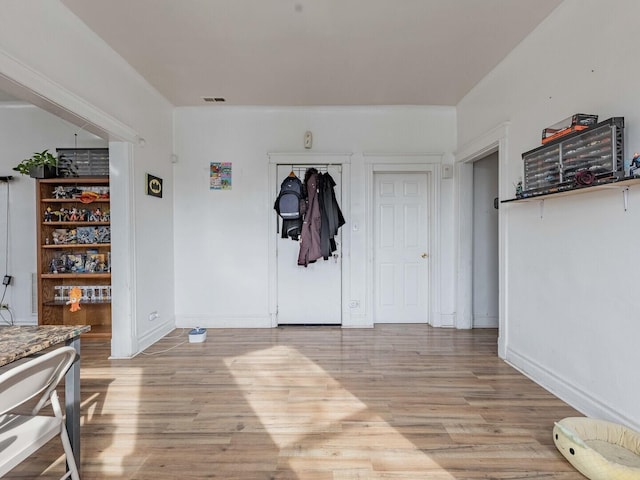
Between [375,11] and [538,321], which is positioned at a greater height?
[375,11]

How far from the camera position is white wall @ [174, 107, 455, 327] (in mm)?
3891

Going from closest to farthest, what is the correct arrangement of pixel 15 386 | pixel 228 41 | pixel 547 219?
pixel 15 386 < pixel 547 219 < pixel 228 41

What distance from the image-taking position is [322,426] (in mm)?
1923

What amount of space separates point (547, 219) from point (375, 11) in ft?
6.33

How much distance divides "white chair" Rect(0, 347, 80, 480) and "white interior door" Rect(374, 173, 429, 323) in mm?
3283

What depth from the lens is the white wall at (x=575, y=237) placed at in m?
1.75

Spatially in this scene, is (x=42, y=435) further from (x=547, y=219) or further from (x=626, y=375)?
(x=547, y=219)

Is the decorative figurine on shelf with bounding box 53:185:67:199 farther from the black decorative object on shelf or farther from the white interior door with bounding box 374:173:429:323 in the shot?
the black decorative object on shelf

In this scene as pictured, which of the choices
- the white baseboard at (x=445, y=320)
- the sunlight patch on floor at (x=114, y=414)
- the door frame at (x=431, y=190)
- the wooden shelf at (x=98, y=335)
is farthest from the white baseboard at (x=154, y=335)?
the white baseboard at (x=445, y=320)

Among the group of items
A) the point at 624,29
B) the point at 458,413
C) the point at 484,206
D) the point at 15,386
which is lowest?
the point at 458,413

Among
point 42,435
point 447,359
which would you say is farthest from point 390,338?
point 42,435

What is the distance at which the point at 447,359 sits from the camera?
2.94 metres

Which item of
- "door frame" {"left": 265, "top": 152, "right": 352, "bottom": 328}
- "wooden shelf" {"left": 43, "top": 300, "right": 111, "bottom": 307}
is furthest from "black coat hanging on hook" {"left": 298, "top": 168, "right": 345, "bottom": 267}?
"wooden shelf" {"left": 43, "top": 300, "right": 111, "bottom": 307}

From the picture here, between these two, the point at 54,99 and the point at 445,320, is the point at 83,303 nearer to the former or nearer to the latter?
the point at 54,99
